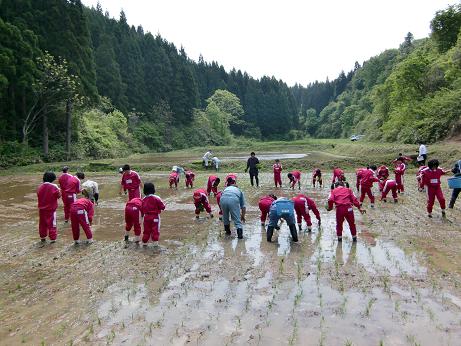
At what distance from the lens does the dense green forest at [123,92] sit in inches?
1198

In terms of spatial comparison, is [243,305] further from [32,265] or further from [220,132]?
[220,132]

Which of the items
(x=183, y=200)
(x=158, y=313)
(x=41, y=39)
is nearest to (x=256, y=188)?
(x=183, y=200)

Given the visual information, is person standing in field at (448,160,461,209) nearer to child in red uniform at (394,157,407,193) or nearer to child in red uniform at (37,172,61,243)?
child in red uniform at (394,157,407,193)

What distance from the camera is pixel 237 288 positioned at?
5969 millimetres

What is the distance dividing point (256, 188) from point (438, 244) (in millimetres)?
10309

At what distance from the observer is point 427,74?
1355 inches

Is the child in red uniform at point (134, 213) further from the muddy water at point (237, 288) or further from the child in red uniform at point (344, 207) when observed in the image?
the child in red uniform at point (344, 207)

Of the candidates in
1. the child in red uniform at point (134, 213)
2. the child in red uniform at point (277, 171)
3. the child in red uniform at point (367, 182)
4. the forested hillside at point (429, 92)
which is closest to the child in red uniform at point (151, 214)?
the child in red uniform at point (134, 213)

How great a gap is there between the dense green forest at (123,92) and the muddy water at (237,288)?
23.1m

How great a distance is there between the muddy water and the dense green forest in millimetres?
23093

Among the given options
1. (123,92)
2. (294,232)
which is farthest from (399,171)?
(123,92)

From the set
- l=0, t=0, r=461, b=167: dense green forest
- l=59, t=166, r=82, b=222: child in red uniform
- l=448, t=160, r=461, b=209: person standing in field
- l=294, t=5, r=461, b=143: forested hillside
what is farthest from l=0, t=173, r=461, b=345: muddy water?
l=0, t=0, r=461, b=167: dense green forest

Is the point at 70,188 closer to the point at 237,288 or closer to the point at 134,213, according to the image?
the point at 134,213

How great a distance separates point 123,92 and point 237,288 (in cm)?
5978
